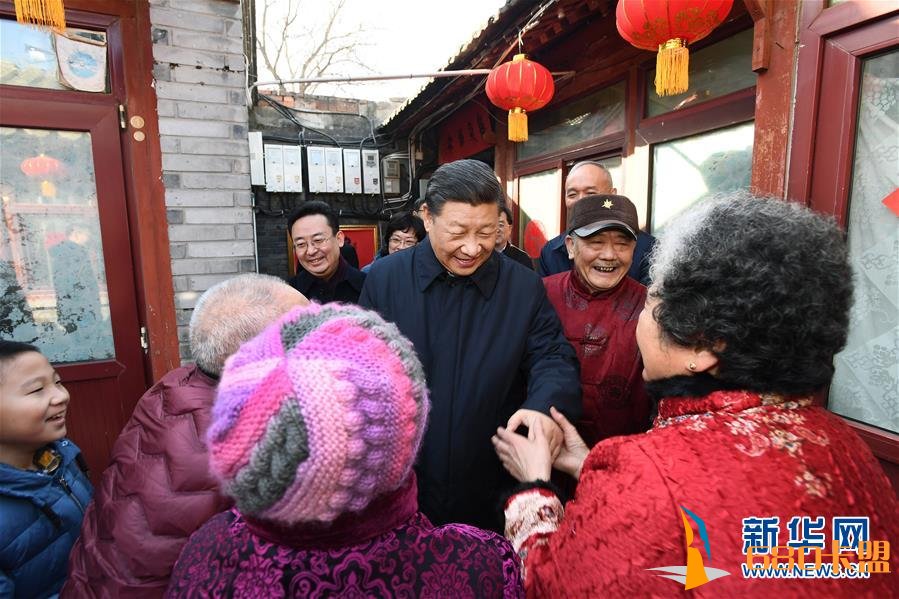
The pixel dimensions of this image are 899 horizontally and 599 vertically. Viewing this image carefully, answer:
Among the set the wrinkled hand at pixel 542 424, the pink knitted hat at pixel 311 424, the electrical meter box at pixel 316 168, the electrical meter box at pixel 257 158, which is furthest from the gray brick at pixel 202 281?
the electrical meter box at pixel 316 168

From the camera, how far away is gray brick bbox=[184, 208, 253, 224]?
9.60 feet

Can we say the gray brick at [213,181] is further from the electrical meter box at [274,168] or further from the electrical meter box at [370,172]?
the electrical meter box at [370,172]

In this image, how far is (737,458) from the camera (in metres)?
0.92

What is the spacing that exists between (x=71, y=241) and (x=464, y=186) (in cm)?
251

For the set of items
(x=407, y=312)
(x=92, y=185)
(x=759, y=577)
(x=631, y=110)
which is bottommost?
(x=759, y=577)

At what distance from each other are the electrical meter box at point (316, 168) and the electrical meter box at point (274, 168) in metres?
0.48

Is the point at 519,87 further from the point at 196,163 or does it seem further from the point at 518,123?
the point at 196,163

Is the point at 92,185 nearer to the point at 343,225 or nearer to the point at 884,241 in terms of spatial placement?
the point at 884,241

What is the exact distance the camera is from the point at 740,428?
0.97 m

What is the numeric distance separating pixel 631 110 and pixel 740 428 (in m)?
4.01

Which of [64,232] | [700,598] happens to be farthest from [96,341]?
[700,598]

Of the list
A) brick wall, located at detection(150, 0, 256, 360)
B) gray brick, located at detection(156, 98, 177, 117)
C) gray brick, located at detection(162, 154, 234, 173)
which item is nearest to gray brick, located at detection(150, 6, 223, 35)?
brick wall, located at detection(150, 0, 256, 360)

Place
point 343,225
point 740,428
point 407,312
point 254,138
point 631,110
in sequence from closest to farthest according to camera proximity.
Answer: point 740,428 < point 407,312 < point 631,110 < point 254,138 < point 343,225

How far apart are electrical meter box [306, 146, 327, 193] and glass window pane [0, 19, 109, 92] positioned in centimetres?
569
